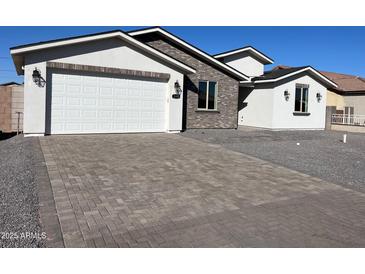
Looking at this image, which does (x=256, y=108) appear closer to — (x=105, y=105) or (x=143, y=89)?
(x=143, y=89)

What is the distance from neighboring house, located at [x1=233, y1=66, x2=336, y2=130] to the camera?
19312 mm

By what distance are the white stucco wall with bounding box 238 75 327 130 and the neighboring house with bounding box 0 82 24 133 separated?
13858mm

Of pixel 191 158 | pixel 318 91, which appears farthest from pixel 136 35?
pixel 318 91

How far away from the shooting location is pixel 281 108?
19516mm

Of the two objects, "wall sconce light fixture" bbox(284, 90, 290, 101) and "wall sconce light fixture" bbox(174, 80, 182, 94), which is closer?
"wall sconce light fixture" bbox(174, 80, 182, 94)

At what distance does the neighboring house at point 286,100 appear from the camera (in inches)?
760

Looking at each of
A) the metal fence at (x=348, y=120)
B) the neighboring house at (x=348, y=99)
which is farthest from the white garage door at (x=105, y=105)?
the neighboring house at (x=348, y=99)

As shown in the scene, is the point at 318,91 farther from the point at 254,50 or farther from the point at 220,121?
the point at 220,121

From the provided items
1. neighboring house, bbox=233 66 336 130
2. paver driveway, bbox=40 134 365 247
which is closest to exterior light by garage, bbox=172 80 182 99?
neighboring house, bbox=233 66 336 130

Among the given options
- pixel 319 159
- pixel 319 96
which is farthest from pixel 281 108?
pixel 319 159

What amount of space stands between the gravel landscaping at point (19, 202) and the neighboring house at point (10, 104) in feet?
29.4

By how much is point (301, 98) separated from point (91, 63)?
45.9ft

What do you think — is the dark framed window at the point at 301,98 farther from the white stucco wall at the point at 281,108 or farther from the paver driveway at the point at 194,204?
the paver driveway at the point at 194,204

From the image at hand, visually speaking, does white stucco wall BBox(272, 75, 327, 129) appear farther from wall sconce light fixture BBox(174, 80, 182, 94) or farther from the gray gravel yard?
wall sconce light fixture BBox(174, 80, 182, 94)
